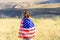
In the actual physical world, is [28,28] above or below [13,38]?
above

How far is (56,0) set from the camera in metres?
48.4

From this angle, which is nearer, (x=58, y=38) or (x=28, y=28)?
(x=28, y=28)

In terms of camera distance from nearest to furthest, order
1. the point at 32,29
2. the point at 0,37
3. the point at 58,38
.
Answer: the point at 32,29 → the point at 58,38 → the point at 0,37

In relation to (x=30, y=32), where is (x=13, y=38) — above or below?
below

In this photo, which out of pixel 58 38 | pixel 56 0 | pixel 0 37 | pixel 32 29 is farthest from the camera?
pixel 56 0

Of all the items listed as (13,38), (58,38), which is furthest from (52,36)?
(13,38)

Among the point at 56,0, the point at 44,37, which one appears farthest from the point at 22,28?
the point at 56,0

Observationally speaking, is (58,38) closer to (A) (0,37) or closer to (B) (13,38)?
(B) (13,38)

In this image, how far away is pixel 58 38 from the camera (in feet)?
28.6

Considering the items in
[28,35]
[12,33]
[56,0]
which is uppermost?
[28,35]

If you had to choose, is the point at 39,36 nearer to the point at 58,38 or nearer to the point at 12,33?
the point at 58,38

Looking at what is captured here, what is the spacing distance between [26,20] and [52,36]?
240 centimetres

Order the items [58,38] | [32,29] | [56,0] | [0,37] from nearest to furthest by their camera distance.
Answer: [32,29] < [58,38] < [0,37] < [56,0]

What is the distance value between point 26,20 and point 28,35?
42cm
